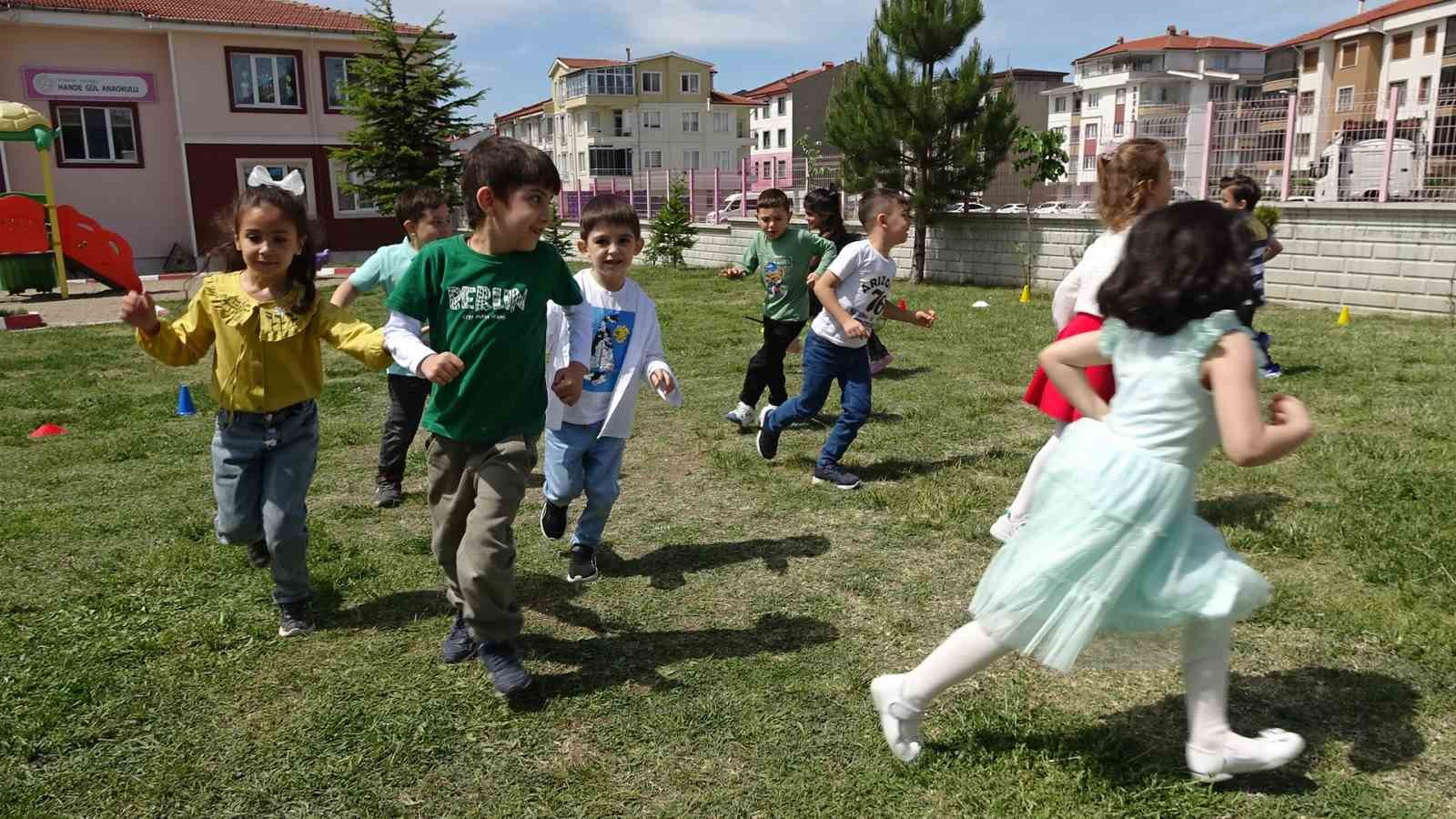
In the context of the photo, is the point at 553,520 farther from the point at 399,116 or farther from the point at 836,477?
the point at 399,116

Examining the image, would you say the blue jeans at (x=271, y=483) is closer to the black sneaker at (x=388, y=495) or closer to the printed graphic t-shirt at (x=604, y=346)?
the printed graphic t-shirt at (x=604, y=346)

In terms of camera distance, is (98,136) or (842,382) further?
(98,136)

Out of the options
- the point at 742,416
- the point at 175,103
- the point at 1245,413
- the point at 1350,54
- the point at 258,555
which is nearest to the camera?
the point at 1245,413

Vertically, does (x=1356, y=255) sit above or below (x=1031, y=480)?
above

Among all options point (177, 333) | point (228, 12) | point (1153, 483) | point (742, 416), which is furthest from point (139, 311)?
point (228, 12)

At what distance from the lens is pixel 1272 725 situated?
9.95 feet

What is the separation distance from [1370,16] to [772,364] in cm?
6590

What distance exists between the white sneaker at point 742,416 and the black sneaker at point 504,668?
4.00 metres

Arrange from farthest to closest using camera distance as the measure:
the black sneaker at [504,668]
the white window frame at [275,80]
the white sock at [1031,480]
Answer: the white window frame at [275,80] → the white sock at [1031,480] → the black sneaker at [504,668]

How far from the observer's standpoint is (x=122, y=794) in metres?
2.81

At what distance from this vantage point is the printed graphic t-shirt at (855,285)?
5.70 metres

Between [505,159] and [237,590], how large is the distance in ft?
7.66

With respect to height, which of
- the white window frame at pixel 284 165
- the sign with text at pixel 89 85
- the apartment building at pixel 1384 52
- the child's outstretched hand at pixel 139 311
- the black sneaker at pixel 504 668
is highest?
the apartment building at pixel 1384 52

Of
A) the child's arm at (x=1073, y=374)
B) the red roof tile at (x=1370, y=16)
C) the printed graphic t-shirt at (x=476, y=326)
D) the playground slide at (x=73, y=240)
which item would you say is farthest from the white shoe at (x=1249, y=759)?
the red roof tile at (x=1370, y=16)
